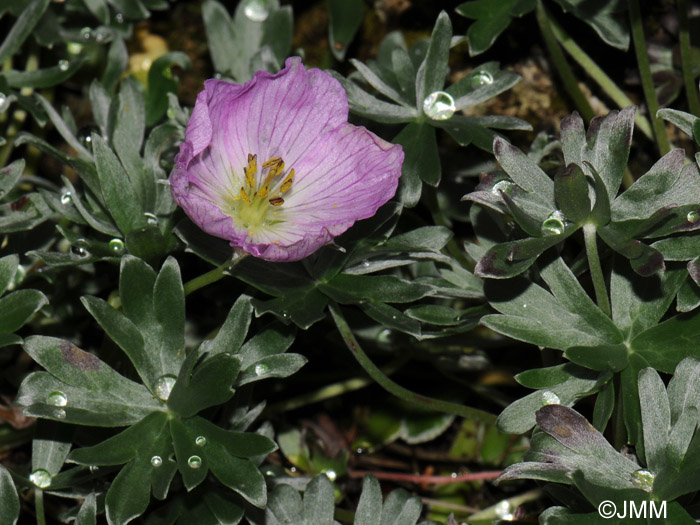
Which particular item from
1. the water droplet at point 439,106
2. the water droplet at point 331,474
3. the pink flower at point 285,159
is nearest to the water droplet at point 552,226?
Answer: the pink flower at point 285,159

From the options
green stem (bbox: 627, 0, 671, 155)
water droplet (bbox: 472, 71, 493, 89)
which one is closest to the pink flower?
water droplet (bbox: 472, 71, 493, 89)

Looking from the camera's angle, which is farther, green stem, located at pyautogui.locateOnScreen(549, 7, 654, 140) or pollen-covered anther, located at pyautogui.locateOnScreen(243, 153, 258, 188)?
green stem, located at pyautogui.locateOnScreen(549, 7, 654, 140)

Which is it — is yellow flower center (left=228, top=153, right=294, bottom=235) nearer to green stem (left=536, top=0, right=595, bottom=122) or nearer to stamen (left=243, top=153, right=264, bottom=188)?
stamen (left=243, top=153, right=264, bottom=188)

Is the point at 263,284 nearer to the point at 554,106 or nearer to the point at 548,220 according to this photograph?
the point at 548,220

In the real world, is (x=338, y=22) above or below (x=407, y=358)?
above

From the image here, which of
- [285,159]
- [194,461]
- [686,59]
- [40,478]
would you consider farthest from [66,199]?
[686,59]

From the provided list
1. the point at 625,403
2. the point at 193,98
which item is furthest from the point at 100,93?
the point at 625,403
